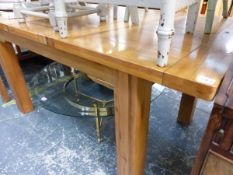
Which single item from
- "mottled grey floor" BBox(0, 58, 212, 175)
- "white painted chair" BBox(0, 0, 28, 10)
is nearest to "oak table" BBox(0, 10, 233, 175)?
"mottled grey floor" BBox(0, 58, 212, 175)

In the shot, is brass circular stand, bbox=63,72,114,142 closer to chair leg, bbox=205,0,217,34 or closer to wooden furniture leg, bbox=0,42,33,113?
wooden furniture leg, bbox=0,42,33,113

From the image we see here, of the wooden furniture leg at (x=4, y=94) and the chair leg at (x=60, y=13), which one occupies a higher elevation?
the chair leg at (x=60, y=13)

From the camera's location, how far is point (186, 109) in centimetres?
117

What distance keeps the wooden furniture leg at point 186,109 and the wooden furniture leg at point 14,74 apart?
982 millimetres

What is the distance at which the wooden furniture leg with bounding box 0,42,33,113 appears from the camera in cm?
112

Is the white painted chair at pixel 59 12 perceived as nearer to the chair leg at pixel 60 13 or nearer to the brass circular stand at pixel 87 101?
the chair leg at pixel 60 13

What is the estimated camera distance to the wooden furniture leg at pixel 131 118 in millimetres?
546

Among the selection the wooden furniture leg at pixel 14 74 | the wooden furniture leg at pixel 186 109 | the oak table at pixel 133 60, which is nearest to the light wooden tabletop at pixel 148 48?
the oak table at pixel 133 60

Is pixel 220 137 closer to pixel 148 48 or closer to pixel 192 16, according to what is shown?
pixel 148 48

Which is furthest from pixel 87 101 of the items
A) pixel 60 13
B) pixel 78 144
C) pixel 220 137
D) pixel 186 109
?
pixel 220 137

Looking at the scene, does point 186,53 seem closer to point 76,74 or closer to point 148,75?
point 148,75

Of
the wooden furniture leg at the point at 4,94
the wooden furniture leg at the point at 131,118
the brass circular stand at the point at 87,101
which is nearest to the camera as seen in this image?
the wooden furniture leg at the point at 131,118

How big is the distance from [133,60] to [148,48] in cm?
10

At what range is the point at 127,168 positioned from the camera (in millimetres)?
726
